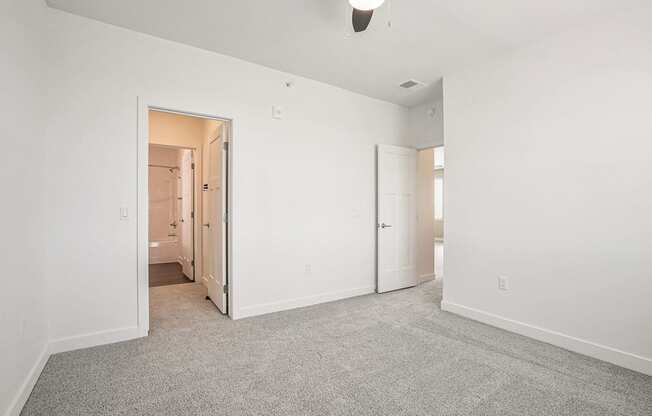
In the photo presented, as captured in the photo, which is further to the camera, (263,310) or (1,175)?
(263,310)

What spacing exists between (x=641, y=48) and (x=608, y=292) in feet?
6.18

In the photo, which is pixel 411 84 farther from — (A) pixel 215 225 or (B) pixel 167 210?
(B) pixel 167 210

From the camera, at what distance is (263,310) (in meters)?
3.47

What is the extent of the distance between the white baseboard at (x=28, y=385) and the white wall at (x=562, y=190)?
367 cm

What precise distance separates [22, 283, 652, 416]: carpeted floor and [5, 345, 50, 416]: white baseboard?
0.15 ft

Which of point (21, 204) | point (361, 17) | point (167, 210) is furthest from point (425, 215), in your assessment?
point (167, 210)

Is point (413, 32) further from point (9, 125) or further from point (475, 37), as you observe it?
point (9, 125)

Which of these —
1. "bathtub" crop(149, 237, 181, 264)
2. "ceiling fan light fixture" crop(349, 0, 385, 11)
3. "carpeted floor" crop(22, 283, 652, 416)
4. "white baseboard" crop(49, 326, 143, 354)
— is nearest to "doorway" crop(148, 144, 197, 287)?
"bathtub" crop(149, 237, 181, 264)

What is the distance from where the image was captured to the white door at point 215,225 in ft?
11.3

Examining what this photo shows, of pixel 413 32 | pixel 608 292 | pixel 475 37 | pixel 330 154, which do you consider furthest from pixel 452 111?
pixel 608 292

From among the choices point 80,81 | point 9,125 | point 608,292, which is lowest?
point 608,292

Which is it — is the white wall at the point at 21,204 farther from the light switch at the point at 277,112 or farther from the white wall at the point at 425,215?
the white wall at the point at 425,215

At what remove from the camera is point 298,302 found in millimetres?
3711

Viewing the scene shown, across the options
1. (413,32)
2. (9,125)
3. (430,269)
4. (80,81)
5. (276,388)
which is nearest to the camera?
(9,125)
